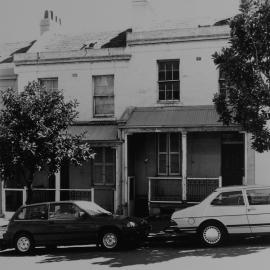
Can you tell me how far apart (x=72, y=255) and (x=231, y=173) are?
853cm

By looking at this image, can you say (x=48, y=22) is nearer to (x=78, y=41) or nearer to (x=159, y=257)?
(x=78, y=41)

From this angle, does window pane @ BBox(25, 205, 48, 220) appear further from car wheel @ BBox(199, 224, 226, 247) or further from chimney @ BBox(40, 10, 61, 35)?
chimney @ BBox(40, 10, 61, 35)

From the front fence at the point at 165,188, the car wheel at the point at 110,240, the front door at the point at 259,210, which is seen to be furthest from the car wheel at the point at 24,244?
the front fence at the point at 165,188

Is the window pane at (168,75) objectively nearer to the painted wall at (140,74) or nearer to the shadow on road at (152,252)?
the painted wall at (140,74)

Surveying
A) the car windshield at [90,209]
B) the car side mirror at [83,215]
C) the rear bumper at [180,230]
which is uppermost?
the car windshield at [90,209]

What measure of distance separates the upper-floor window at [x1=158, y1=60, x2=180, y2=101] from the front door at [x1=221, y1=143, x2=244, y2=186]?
9.47 feet

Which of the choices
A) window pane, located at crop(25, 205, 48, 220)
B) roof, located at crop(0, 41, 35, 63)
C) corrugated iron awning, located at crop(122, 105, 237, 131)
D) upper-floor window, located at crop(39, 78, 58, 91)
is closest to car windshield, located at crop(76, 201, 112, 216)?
window pane, located at crop(25, 205, 48, 220)

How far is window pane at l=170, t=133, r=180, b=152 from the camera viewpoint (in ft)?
66.1

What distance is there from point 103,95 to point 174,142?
3637 millimetres

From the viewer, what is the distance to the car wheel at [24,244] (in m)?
13.7

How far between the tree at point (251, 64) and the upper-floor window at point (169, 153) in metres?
6.75

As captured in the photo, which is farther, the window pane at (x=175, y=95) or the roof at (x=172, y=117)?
the window pane at (x=175, y=95)

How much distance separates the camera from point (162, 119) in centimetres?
1880

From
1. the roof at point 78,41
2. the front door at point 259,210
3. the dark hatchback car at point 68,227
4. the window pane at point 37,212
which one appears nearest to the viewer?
the front door at point 259,210
